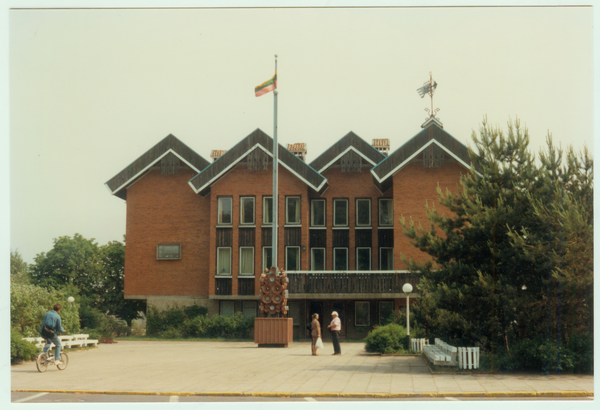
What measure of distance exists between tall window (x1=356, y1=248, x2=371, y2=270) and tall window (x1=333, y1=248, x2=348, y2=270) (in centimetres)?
70

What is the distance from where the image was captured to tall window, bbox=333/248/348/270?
38.7 metres

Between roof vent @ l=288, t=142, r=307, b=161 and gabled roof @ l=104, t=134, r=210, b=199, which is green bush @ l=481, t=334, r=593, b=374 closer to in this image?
gabled roof @ l=104, t=134, r=210, b=199

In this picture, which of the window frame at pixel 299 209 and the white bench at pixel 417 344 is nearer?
the white bench at pixel 417 344

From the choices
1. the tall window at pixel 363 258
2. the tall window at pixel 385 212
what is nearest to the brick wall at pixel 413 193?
the tall window at pixel 385 212

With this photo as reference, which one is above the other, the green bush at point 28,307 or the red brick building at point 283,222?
the red brick building at point 283,222

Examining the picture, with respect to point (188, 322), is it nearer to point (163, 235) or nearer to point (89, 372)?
point (163, 235)

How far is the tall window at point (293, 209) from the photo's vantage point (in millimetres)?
37906

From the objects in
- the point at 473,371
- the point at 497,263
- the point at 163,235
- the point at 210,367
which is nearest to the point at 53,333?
the point at 210,367

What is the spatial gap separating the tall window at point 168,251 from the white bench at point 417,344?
1836 cm

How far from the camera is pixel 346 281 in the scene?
35469 mm

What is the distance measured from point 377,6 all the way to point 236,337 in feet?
82.9

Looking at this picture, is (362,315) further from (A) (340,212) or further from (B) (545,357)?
(B) (545,357)

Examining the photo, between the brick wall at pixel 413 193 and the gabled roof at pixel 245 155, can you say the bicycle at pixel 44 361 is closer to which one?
the gabled roof at pixel 245 155

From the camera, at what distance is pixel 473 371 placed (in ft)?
56.2
